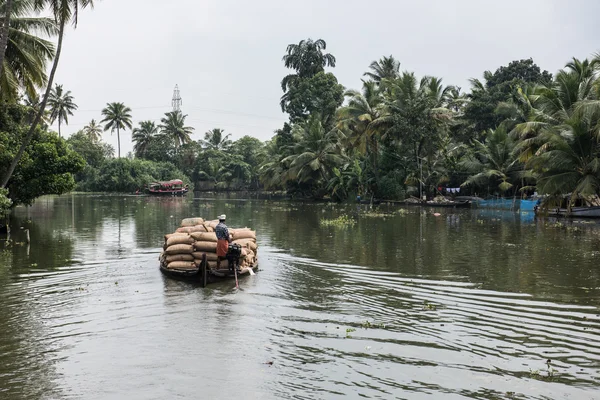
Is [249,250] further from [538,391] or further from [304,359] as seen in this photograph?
[538,391]

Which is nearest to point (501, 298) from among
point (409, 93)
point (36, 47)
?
point (36, 47)

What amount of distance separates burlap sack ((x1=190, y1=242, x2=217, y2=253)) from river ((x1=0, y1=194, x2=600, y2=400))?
3.77ft

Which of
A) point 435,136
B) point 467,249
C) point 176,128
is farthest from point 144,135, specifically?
point 467,249

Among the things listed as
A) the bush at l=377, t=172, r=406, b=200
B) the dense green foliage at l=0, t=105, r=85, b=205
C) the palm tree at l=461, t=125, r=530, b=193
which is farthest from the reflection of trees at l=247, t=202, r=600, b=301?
the bush at l=377, t=172, r=406, b=200

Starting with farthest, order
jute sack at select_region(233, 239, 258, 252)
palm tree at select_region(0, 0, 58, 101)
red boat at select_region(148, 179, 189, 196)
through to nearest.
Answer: red boat at select_region(148, 179, 189, 196)
palm tree at select_region(0, 0, 58, 101)
jute sack at select_region(233, 239, 258, 252)

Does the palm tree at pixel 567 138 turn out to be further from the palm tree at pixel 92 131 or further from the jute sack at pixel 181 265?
the palm tree at pixel 92 131

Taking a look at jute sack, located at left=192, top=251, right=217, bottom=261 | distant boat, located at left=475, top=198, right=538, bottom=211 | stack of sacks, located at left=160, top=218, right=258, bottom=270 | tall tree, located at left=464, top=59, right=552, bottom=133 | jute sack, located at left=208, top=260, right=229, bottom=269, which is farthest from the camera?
tall tree, located at left=464, top=59, right=552, bottom=133

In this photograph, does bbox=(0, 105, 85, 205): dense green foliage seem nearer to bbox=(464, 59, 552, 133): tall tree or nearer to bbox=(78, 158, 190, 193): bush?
bbox=(464, 59, 552, 133): tall tree

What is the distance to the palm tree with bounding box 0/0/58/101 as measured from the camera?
65.4 feet

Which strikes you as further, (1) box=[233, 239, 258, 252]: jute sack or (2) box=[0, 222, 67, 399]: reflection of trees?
(1) box=[233, 239, 258, 252]: jute sack

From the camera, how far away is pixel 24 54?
2014 cm

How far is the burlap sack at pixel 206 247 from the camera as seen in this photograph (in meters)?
13.8

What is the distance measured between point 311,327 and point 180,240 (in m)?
6.03

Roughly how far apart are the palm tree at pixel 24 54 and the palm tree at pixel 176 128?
2776 inches
